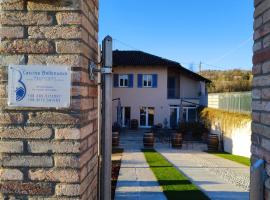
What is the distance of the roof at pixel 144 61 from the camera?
122 ft

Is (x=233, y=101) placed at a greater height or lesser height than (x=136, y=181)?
greater

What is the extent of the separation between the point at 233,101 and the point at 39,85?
22102 millimetres

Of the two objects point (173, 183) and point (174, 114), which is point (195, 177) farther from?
point (174, 114)

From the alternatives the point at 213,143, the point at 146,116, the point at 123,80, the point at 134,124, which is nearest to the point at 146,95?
the point at 146,116

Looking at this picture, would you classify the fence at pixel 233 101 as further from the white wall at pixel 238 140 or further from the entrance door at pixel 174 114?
the entrance door at pixel 174 114

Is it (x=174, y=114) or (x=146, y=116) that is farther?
(x=174, y=114)

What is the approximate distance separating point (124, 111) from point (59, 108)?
114ft

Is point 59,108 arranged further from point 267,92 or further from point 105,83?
point 267,92

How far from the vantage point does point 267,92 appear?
11.1 ft

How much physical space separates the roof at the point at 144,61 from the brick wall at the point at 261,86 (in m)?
33.0

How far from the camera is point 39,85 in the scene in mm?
3164

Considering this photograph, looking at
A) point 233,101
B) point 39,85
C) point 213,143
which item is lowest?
point 213,143

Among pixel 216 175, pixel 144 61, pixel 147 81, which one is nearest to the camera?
pixel 216 175

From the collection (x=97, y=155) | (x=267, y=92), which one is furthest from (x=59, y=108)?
(x=267, y=92)
